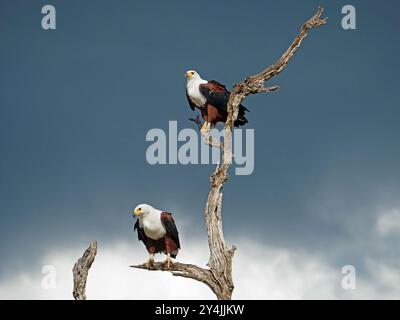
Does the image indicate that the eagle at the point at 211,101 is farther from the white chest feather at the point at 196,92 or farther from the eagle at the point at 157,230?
the eagle at the point at 157,230

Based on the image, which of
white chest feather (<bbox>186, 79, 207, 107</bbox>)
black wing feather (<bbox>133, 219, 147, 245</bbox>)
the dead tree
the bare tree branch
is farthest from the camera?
white chest feather (<bbox>186, 79, 207, 107</bbox>)

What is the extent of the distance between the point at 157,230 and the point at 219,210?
1.24 m

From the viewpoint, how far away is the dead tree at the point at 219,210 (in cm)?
1182

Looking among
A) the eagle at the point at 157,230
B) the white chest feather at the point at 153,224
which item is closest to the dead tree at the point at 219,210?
the eagle at the point at 157,230

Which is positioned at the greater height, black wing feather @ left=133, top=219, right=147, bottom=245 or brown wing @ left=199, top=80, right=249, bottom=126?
brown wing @ left=199, top=80, right=249, bottom=126

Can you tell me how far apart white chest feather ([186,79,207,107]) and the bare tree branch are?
385cm

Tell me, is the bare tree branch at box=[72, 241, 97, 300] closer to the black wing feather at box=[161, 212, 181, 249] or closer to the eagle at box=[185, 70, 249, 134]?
the black wing feather at box=[161, 212, 181, 249]

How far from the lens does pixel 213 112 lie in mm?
13219

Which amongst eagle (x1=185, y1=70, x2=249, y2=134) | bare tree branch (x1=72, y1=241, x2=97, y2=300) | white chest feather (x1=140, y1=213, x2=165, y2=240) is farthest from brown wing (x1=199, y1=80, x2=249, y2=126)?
bare tree branch (x1=72, y1=241, x2=97, y2=300)

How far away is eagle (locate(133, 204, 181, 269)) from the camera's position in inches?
471

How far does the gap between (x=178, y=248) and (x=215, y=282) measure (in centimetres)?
100

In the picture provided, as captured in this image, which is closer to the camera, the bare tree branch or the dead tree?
the bare tree branch

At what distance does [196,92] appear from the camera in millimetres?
13445
